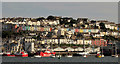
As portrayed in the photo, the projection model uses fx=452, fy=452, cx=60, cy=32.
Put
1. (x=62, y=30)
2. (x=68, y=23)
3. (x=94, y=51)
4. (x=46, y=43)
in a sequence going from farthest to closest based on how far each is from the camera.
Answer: (x=68, y=23), (x=62, y=30), (x=46, y=43), (x=94, y=51)

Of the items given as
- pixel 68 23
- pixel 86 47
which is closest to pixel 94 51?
pixel 86 47

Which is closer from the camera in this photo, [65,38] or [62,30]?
[65,38]

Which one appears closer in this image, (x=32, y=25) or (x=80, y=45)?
(x=80, y=45)

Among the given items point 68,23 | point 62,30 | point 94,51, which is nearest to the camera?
→ point 94,51

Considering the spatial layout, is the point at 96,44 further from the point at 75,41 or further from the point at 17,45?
the point at 17,45

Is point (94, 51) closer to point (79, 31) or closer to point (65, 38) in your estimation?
point (65, 38)

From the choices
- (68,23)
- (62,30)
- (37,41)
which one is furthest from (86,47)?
(68,23)
